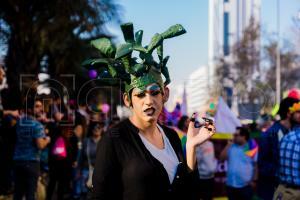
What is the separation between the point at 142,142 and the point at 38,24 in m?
11.3

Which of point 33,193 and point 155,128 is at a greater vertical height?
point 155,128

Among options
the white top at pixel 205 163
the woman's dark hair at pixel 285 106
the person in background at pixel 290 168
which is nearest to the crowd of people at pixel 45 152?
the white top at pixel 205 163

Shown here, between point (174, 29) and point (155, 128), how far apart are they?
62 centimetres

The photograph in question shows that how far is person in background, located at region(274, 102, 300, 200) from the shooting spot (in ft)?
15.7

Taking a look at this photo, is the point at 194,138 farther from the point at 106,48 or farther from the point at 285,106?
the point at 285,106

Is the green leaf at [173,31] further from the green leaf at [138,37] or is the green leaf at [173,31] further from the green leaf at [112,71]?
the green leaf at [112,71]

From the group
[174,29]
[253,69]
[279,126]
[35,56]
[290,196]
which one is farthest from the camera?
[253,69]

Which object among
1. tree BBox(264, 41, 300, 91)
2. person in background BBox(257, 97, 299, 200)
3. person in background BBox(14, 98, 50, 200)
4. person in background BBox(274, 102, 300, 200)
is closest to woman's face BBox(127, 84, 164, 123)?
person in background BBox(274, 102, 300, 200)

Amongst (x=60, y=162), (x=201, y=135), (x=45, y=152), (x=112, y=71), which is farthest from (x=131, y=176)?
(x=45, y=152)

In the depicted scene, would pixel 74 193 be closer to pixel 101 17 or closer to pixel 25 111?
pixel 25 111

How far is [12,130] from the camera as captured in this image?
27.4 ft

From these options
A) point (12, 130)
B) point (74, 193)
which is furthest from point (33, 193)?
point (74, 193)

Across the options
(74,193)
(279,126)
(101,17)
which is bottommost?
(74,193)

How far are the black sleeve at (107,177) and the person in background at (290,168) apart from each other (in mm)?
2477
